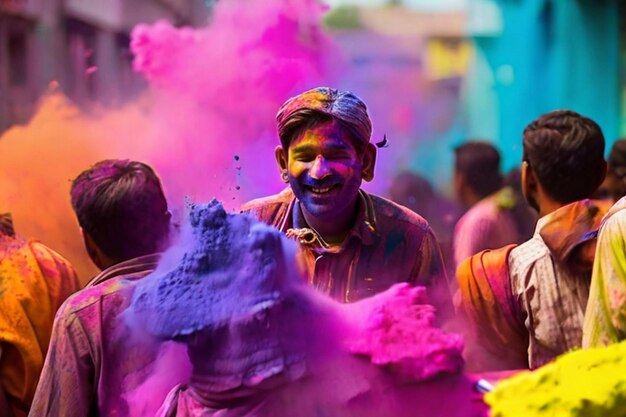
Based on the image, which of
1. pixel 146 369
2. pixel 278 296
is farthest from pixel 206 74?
pixel 278 296

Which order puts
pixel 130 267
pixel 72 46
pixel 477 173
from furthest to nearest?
pixel 72 46 → pixel 477 173 → pixel 130 267

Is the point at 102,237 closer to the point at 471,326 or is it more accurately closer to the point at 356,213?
the point at 356,213

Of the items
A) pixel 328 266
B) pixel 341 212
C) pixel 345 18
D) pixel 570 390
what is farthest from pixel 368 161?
pixel 345 18

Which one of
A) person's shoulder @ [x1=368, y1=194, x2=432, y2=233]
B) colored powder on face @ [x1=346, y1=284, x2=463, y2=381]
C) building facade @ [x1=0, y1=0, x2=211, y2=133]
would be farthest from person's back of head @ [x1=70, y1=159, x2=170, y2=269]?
building facade @ [x1=0, y1=0, x2=211, y2=133]

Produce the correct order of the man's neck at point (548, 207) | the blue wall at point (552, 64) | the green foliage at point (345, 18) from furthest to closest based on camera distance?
1. the blue wall at point (552, 64)
2. the green foliage at point (345, 18)
3. the man's neck at point (548, 207)

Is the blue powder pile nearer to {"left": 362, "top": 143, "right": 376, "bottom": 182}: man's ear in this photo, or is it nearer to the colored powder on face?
the colored powder on face

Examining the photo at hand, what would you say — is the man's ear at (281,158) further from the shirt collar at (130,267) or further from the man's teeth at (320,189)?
the shirt collar at (130,267)

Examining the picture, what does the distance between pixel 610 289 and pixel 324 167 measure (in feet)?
2.81

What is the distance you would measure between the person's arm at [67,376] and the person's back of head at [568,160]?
204 cm

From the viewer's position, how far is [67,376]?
107 inches

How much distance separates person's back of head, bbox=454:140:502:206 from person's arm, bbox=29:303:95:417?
12.0 feet

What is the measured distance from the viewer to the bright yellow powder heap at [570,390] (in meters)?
1.69

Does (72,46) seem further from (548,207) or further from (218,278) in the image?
(218,278)

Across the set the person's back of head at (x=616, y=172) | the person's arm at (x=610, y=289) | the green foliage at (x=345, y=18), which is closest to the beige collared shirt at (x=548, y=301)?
the person's arm at (x=610, y=289)
